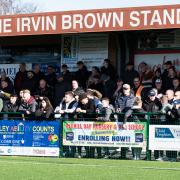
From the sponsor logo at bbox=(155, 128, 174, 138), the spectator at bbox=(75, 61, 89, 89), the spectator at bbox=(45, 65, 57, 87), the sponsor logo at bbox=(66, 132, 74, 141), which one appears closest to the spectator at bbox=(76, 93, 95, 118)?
the sponsor logo at bbox=(66, 132, 74, 141)

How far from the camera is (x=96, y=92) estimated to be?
19.1m

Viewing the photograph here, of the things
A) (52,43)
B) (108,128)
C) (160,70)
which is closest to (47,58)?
(52,43)

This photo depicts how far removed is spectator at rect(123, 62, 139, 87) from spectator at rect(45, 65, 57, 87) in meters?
2.75

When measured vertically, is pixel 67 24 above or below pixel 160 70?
above

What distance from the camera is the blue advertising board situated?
736 inches

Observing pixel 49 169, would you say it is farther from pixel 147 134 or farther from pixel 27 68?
pixel 27 68

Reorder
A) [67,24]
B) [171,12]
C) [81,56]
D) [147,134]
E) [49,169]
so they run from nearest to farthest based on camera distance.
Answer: [49,169]
[147,134]
[171,12]
[67,24]
[81,56]

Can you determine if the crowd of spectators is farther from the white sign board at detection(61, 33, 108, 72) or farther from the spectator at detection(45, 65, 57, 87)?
the white sign board at detection(61, 33, 108, 72)

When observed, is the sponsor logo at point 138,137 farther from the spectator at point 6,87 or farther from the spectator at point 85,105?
the spectator at point 6,87

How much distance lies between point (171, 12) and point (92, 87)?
348 centimetres

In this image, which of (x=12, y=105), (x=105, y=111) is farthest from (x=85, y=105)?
(x=12, y=105)

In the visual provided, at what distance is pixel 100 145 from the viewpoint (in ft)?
59.3

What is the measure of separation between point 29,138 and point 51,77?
3916mm

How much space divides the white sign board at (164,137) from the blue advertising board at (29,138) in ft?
9.37
